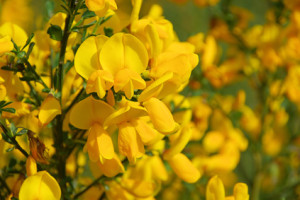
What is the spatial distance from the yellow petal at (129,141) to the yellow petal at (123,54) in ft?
0.38

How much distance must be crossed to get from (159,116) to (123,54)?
0.15 m

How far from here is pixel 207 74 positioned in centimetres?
186

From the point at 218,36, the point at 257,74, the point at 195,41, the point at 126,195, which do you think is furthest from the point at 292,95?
the point at 126,195

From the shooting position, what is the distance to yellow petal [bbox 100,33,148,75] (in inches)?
38.9

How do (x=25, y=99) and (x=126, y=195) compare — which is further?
(x=126, y=195)

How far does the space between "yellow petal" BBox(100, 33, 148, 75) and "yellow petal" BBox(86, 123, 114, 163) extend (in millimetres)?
133

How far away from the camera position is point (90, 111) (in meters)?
1.02

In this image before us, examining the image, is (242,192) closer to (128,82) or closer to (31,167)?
(128,82)

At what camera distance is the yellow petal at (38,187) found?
0.93 metres

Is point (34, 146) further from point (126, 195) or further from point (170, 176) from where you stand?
point (170, 176)

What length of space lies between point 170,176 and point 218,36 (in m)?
0.69

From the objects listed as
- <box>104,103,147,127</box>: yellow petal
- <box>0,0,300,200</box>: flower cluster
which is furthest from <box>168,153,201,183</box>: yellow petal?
<box>104,103,147,127</box>: yellow petal

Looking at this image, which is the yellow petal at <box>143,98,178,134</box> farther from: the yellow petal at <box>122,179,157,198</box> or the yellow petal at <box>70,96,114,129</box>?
the yellow petal at <box>122,179,157,198</box>

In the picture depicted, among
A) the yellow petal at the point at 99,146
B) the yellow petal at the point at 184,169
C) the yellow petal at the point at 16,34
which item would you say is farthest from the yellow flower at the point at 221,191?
the yellow petal at the point at 16,34
